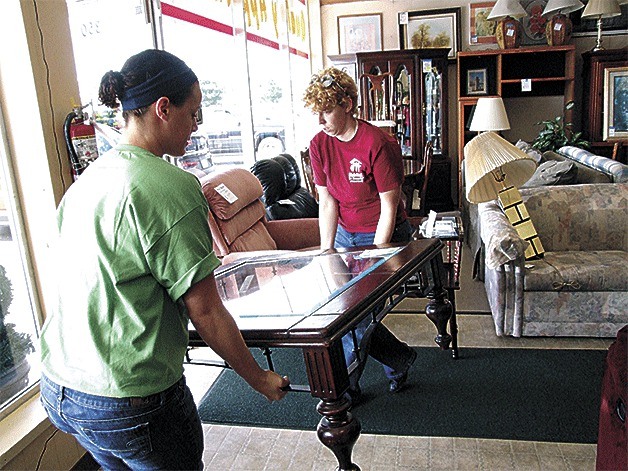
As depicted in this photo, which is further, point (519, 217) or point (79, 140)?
point (519, 217)

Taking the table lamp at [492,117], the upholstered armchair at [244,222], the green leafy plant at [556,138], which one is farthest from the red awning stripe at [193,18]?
the green leafy plant at [556,138]

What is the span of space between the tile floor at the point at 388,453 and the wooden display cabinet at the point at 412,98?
4566 millimetres

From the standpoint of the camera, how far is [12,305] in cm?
226

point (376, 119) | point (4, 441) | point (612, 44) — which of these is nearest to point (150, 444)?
point (4, 441)

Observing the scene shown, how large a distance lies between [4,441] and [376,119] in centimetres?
548

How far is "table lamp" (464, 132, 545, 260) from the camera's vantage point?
2686 mm

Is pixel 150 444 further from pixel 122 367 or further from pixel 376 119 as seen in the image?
pixel 376 119

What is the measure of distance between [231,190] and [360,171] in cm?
117

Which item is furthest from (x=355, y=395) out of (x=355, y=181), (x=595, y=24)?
(x=595, y=24)

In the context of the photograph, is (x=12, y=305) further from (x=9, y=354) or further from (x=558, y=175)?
(x=558, y=175)

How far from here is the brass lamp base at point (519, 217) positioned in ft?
10.4

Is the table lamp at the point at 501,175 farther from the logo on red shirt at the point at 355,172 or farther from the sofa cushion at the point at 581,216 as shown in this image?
the logo on red shirt at the point at 355,172

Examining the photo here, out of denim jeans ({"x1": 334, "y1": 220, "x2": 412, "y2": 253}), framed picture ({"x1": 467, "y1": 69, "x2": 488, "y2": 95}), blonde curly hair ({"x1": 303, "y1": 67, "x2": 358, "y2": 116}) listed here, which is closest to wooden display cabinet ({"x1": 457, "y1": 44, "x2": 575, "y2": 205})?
framed picture ({"x1": 467, "y1": 69, "x2": 488, "y2": 95})

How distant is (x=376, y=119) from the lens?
22.0ft
